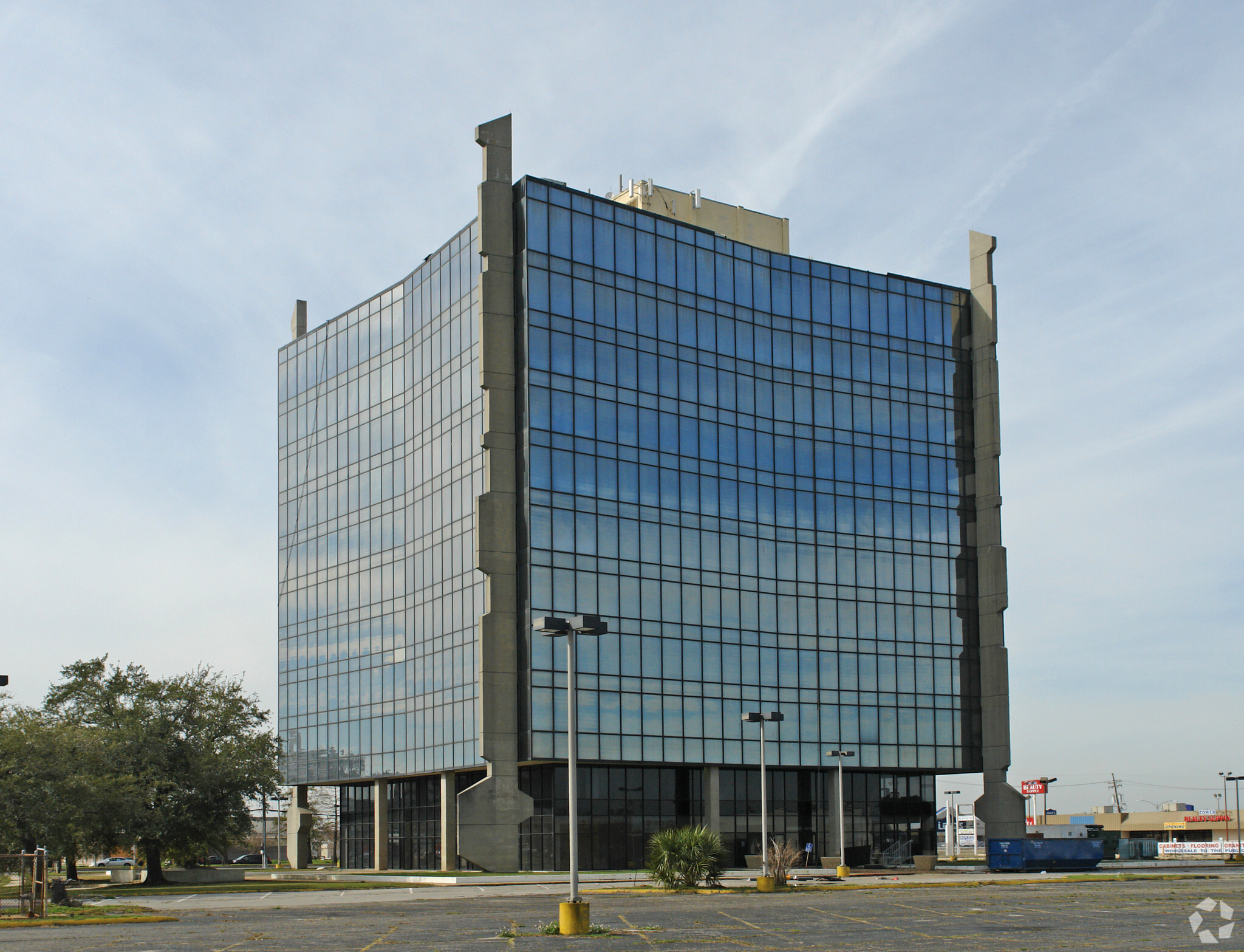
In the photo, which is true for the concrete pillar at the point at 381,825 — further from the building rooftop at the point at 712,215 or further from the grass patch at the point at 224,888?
the building rooftop at the point at 712,215

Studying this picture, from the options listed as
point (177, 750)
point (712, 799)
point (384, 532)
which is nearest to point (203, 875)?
point (177, 750)

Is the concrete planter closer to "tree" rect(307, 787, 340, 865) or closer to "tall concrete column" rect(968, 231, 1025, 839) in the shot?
"tall concrete column" rect(968, 231, 1025, 839)

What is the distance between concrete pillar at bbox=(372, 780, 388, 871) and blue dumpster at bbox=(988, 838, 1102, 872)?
36272 millimetres

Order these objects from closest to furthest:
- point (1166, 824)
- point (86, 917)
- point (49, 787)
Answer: point (86, 917)
point (49, 787)
point (1166, 824)

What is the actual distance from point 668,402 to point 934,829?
33.4 m

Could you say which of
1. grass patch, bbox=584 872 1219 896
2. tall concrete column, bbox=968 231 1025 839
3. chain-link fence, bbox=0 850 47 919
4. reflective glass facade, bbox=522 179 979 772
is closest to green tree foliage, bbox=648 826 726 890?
grass patch, bbox=584 872 1219 896

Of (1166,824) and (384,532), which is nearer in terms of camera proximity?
(384,532)

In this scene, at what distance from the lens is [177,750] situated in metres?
62.0

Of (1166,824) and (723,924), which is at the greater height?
(723,924)

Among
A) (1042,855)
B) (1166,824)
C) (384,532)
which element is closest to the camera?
(1042,855)

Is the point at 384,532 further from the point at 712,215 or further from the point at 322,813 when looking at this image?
the point at 322,813

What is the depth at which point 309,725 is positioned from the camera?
83.1m

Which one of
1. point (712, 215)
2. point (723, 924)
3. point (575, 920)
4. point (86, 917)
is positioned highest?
point (712, 215)

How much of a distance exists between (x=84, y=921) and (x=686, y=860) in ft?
63.3
